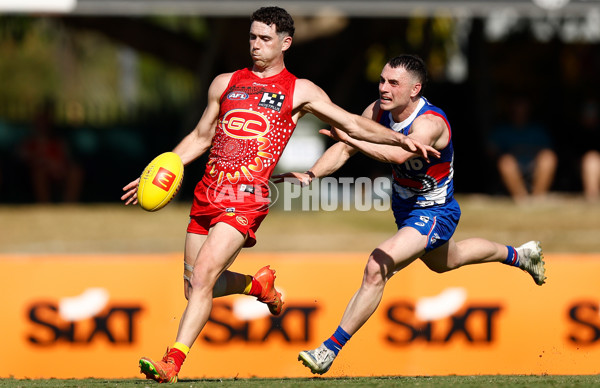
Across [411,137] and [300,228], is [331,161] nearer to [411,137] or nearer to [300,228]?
[411,137]

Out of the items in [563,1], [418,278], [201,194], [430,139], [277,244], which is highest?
[563,1]

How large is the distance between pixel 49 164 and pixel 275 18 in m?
11.1

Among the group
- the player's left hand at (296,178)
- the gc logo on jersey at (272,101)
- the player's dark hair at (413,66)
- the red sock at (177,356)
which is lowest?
the red sock at (177,356)

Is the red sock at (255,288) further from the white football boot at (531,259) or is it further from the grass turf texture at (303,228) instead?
the grass turf texture at (303,228)

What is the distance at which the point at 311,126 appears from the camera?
17000mm

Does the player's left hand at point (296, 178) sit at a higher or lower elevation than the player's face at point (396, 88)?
lower

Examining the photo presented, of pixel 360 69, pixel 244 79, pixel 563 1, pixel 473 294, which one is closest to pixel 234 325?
pixel 473 294

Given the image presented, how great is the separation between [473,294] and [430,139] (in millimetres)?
2426

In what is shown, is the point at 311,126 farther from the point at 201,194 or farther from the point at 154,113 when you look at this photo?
the point at 201,194

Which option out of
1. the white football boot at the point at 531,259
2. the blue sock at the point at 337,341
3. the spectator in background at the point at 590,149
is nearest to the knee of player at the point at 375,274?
the blue sock at the point at 337,341

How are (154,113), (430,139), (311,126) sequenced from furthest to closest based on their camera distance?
(154,113)
(311,126)
(430,139)

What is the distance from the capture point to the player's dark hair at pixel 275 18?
6.61 metres

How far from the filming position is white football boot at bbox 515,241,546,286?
25.6 ft

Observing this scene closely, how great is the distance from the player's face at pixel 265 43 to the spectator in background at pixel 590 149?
9513 mm
